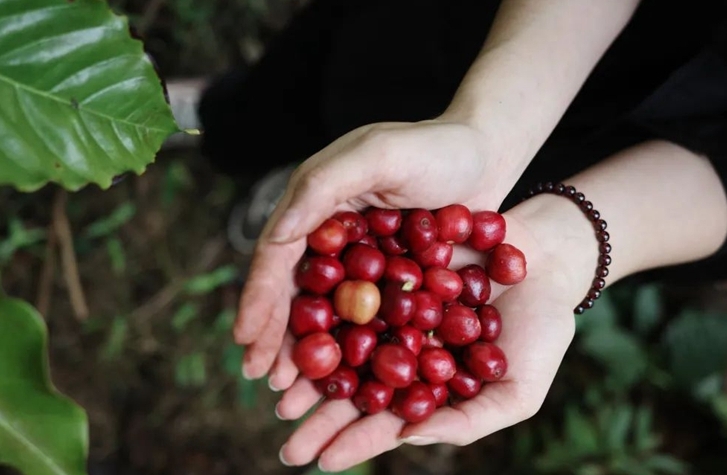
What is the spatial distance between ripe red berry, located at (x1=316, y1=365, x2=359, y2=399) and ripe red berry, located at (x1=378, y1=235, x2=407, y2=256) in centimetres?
28

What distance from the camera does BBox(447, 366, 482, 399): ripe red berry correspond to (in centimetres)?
130

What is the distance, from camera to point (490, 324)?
1.31m

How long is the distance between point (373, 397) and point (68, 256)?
146 centimetres

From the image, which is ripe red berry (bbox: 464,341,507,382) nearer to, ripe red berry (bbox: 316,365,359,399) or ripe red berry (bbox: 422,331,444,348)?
ripe red berry (bbox: 422,331,444,348)

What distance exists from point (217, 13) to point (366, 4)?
1.20m

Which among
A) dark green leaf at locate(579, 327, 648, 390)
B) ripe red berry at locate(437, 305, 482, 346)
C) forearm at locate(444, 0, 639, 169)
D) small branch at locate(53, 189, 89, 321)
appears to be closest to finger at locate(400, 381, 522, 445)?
ripe red berry at locate(437, 305, 482, 346)

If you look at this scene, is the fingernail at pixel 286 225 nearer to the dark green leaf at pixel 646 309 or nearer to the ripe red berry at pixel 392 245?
the ripe red berry at pixel 392 245

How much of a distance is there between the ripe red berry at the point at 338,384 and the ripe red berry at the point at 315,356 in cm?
1

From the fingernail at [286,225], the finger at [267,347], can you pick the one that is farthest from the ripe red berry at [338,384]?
Answer: the fingernail at [286,225]

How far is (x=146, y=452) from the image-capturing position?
91.2 inches

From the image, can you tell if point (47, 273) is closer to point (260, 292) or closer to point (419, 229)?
point (260, 292)

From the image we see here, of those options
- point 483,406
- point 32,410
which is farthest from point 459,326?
point 32,410

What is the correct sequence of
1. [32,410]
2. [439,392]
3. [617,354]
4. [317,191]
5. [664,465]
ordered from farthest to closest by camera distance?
[617,354] < [664,465] < [439,392] < [317,191] < [32,410]

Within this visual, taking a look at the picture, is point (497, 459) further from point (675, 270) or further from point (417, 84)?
point (417, 84)
